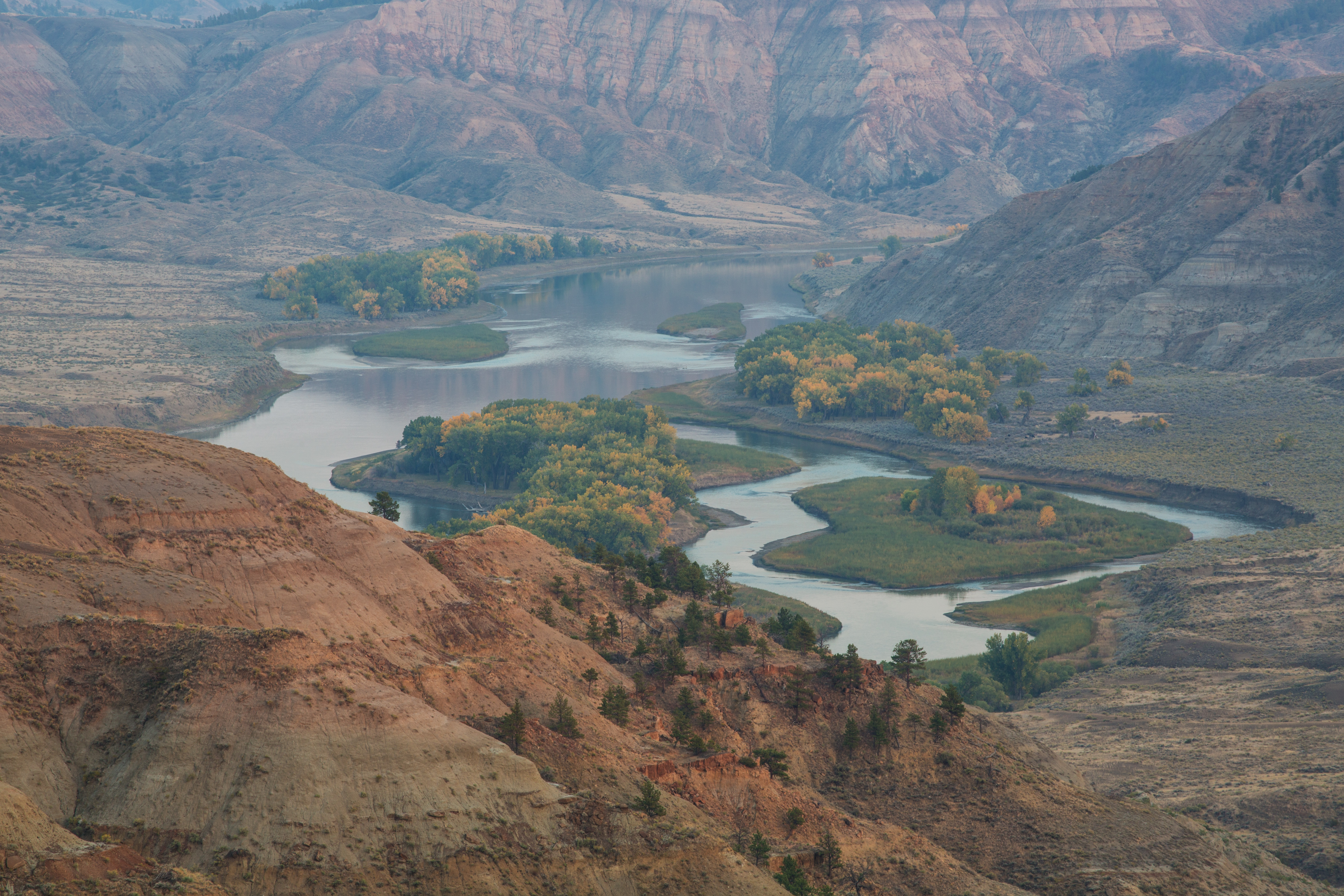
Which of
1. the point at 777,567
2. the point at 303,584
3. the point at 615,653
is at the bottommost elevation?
the point at 777,567

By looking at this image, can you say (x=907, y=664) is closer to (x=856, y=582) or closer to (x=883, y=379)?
(x=856, y=582)

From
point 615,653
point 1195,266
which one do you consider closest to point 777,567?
point 615,653

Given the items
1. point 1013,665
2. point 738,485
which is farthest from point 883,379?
point 1013,665

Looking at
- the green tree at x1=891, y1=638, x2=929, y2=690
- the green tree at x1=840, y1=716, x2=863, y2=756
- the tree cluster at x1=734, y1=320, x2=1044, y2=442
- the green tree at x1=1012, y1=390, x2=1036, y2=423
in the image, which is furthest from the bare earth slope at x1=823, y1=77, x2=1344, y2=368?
the green tree at x1=840, y1=716, x2=863, y2=756

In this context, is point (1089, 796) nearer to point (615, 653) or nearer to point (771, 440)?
point (615, 653)

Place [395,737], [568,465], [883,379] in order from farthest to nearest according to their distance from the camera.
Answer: [883,379] → [568,465] → [395,737]

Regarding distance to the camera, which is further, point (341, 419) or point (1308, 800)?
point (341, 419)

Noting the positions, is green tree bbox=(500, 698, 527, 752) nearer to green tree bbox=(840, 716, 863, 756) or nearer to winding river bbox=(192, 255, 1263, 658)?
green tree bbox=(840, 716, 863, 756)
